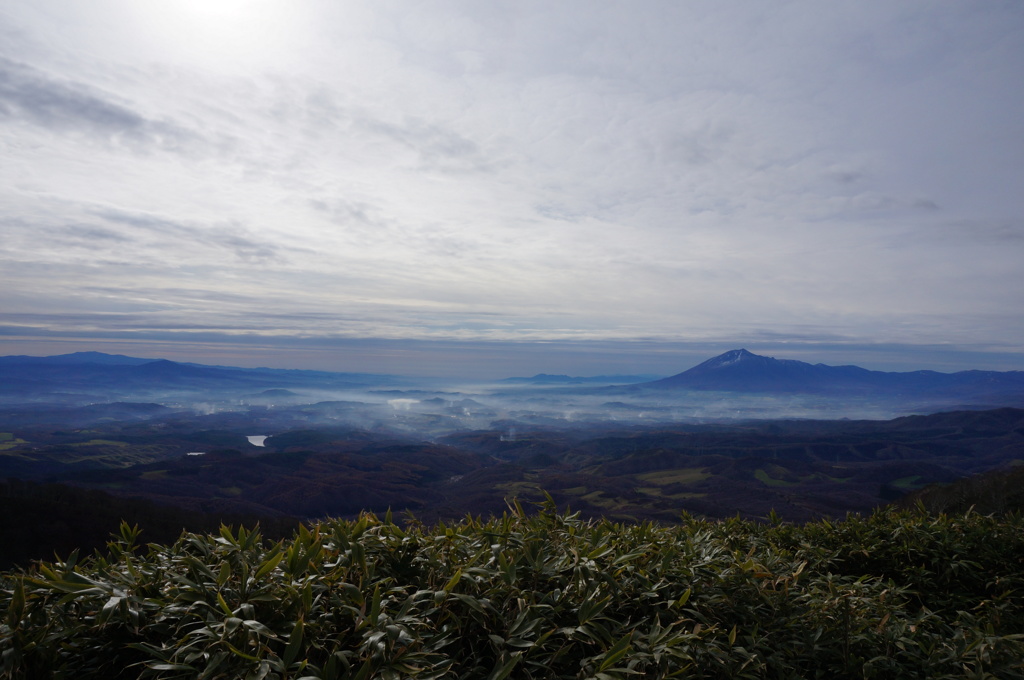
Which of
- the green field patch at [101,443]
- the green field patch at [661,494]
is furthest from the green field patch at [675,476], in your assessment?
the green field patch at [101,443]

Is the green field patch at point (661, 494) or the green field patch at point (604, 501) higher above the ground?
the green field patch at point (604, 501)

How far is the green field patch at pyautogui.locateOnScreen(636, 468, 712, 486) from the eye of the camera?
109625 mm

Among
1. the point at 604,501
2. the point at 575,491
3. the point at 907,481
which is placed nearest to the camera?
the point at 604,501

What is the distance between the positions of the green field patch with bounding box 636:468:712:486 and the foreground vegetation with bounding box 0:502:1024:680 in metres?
111

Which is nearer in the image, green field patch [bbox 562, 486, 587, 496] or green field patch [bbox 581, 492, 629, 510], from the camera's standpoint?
green field patch [bbox 581, 492, 629, 510]

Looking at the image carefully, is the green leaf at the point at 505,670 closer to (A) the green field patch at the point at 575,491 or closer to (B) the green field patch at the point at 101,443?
(A) the green field patch at the point at 575,491

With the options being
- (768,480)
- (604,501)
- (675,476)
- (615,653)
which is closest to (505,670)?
(615,653)

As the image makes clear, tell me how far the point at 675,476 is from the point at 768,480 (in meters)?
19.1

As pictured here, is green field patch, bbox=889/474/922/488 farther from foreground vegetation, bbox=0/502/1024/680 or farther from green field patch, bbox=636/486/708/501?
foreground vegetation, bbox=0/502/1024/680

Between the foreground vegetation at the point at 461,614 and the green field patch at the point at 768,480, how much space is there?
11953 centimetres

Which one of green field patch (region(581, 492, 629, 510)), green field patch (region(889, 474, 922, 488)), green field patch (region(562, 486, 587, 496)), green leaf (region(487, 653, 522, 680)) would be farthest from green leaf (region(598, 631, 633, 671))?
green field patch (region(889, 474, 922, 488))

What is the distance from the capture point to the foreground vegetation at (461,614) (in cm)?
209

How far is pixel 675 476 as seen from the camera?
116 metres

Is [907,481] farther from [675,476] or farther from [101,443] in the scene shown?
[101,443]
